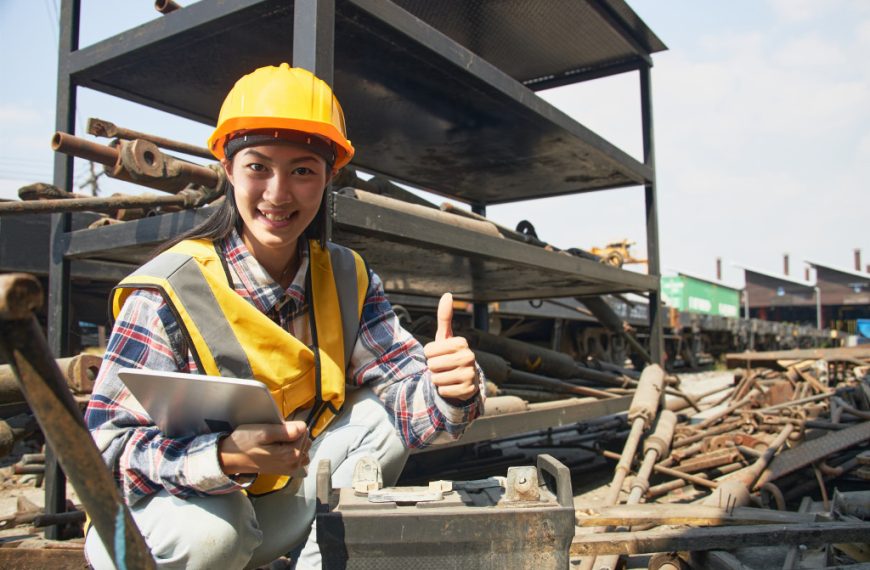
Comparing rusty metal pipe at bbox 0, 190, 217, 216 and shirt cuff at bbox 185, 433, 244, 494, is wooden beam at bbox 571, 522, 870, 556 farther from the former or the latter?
rusty metal pipe at bbox 0, 190, 217, 216

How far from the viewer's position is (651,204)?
206 inches

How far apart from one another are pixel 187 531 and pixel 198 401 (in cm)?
29

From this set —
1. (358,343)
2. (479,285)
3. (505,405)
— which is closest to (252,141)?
(358,343)

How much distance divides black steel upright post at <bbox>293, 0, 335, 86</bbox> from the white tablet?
1.39 metres

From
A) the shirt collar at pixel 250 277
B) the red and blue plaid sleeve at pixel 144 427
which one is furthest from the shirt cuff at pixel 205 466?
the shirt collar at pixel 250 277

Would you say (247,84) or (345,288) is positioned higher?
(247,84)

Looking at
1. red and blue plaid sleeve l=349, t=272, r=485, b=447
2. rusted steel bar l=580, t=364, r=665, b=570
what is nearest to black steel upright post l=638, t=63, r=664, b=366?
rusted steel bar l=580, t=364, r=665, b=570

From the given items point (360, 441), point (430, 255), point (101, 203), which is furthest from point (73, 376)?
point (430, 255)

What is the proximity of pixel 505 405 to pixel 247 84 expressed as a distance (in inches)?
95.4

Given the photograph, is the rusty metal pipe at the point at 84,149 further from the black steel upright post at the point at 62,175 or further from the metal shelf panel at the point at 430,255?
the black steel upright post at the point at 62,175

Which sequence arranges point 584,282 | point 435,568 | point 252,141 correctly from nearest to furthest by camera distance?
point 435,568 → point 252,141 → point 584,282

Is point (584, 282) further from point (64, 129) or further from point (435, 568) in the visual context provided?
point (435, 568)

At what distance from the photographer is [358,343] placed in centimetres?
183

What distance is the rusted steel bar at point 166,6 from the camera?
2.68m
